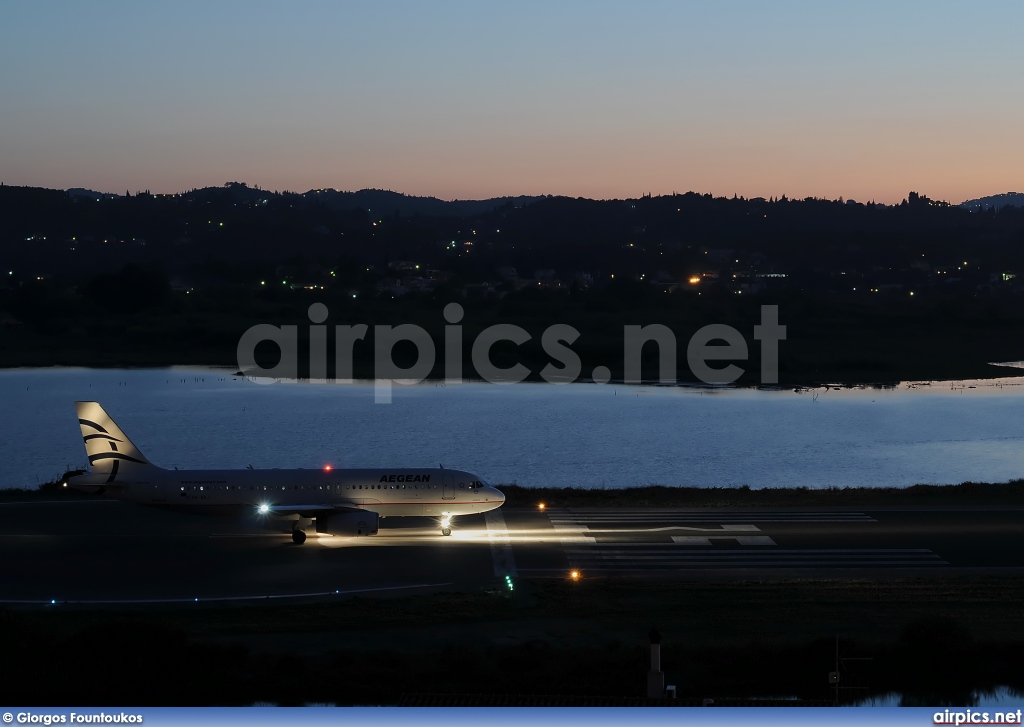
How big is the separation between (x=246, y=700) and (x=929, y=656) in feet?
63.7

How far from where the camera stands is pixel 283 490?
52.1 meters

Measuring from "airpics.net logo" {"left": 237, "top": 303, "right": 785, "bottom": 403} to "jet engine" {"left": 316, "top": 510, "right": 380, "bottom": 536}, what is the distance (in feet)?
257

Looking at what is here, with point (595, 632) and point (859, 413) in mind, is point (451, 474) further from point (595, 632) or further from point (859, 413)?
point (859, 413)

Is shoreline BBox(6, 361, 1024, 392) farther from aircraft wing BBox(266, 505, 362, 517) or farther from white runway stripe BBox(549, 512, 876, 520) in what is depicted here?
aircraft wing BBox(266, 505, 362, 517)

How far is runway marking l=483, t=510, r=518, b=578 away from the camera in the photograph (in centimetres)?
4609

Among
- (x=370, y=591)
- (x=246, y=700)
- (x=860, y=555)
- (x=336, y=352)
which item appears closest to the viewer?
(x=246, y=700)

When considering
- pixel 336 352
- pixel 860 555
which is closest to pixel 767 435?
pixel 860 555

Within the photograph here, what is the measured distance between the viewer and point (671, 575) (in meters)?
44.9

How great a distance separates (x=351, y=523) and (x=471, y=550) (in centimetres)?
586

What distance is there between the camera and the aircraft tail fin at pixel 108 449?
2032 inches

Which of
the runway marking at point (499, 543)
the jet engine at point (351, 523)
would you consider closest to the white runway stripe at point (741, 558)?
the runway marking at point (499, 543)


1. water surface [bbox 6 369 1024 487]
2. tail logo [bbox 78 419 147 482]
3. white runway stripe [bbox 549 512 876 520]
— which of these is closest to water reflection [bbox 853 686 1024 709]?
white runway stripe [bbox 549 512 876 520]

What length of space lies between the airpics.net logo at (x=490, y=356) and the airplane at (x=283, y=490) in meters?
76.9

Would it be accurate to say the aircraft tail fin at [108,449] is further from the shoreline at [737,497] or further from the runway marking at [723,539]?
the runway marking at [723,539]
